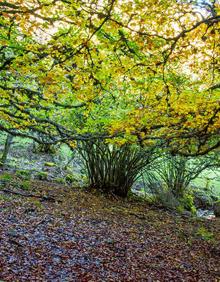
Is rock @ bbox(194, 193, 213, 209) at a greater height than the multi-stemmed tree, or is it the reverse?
the multi-stemmed tree

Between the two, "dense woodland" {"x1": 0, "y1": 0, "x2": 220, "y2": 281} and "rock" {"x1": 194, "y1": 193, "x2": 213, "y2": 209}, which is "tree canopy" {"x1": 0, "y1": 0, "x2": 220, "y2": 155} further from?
"rock" {"x1": 194, "y1": 193, "x2": 213, "y2": 209}

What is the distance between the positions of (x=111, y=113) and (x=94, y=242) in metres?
3.99

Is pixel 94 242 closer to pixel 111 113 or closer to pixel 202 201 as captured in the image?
pixel 111 113

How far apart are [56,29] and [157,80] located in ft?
8.21

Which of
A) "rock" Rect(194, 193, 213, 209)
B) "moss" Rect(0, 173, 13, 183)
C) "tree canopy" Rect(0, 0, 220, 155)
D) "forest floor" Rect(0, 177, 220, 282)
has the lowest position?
"forest floor" Rect(0, 177, 220, 282)

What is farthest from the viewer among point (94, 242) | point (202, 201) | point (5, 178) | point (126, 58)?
point (202, 201)

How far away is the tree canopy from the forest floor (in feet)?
6.79

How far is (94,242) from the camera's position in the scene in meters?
7.70

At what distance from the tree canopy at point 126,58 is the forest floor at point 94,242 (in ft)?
6.79

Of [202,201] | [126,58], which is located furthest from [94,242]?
[202,201]

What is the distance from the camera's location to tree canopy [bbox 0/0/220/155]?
590cm

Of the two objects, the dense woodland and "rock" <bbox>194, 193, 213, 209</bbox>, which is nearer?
the dense woodland

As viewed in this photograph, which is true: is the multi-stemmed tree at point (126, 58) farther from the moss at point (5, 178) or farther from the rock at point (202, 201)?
the rock at point (202, 201)

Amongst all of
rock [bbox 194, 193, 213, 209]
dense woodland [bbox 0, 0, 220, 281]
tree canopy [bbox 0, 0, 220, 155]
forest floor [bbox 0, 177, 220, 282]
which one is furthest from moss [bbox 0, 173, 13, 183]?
rock [bbox 194, 193, 213, 209]
